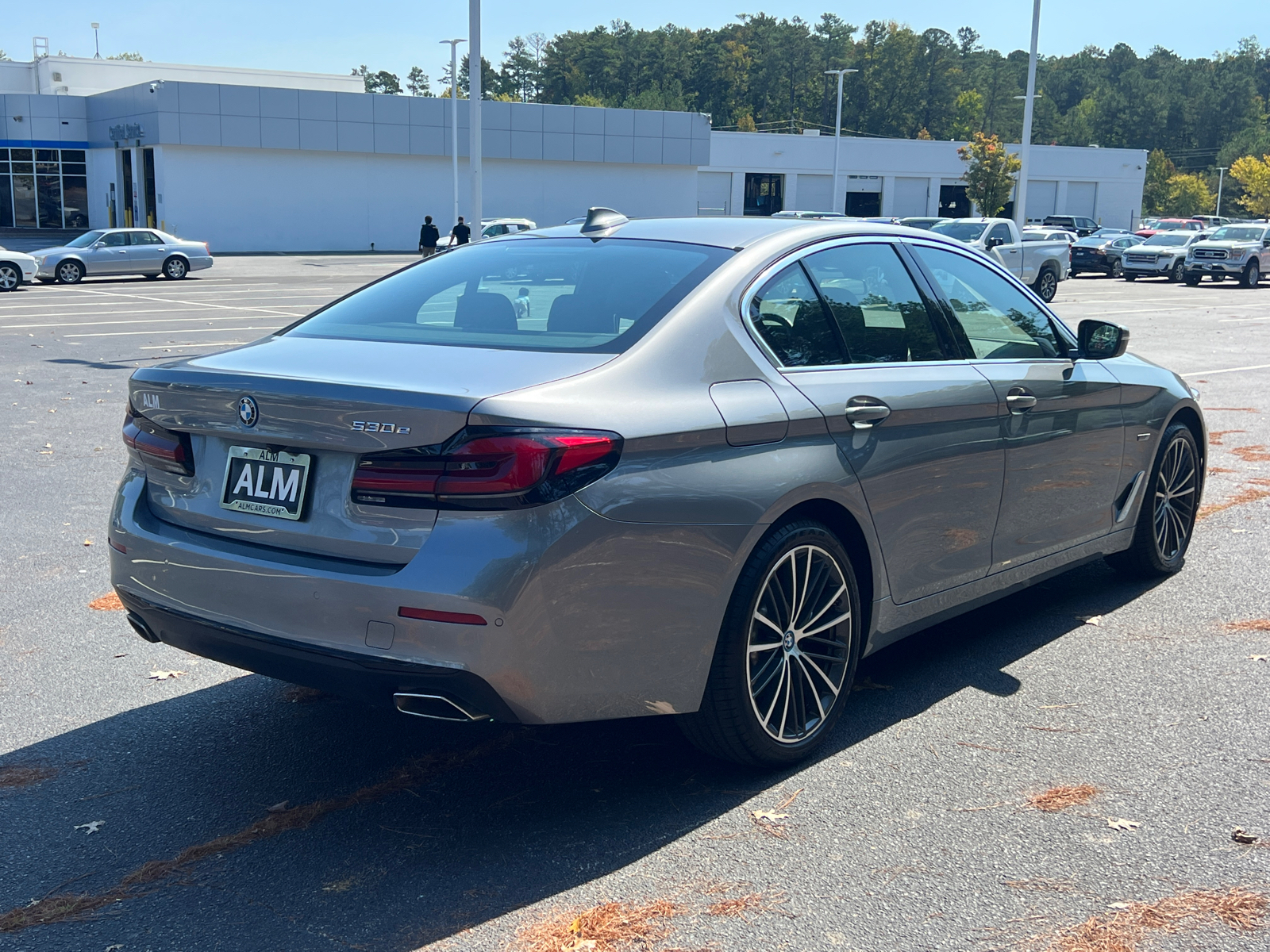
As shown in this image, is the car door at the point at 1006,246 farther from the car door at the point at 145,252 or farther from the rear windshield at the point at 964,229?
the car door at the point at 145,252

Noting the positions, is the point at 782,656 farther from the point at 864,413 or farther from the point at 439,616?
the point at 439,616

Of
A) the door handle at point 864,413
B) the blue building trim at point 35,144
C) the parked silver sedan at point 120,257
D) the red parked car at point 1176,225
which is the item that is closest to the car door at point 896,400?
the door handle at point 864,413

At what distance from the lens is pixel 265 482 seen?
3.54 metres

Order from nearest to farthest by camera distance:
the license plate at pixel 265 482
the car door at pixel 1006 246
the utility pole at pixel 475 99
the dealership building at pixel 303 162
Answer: the license plate at pixel 265 482
the utility pole at pixel 475 99
the car door at pixel 1006 246
the dealership building at pixel 303 162

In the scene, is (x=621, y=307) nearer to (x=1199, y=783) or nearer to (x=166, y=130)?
(x=1199, y=783)

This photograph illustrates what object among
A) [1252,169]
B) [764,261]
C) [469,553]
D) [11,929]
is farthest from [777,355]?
[1252,169]

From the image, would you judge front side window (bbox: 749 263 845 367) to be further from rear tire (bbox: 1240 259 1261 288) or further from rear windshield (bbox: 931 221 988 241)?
rear tire (bbox: 1240 259 1261 288)

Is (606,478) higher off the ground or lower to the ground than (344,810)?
higher

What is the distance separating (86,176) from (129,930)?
2430 inches

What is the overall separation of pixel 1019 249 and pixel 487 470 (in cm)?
2640

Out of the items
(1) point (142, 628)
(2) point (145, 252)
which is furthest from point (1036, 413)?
(2) point (145, 252)

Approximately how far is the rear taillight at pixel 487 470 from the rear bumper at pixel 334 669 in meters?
0.42

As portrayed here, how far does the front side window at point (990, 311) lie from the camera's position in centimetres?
493

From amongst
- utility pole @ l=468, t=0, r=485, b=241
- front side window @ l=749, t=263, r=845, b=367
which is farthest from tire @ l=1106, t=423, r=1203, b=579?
utility pole @ l=468, t=0, r=485, b=241
